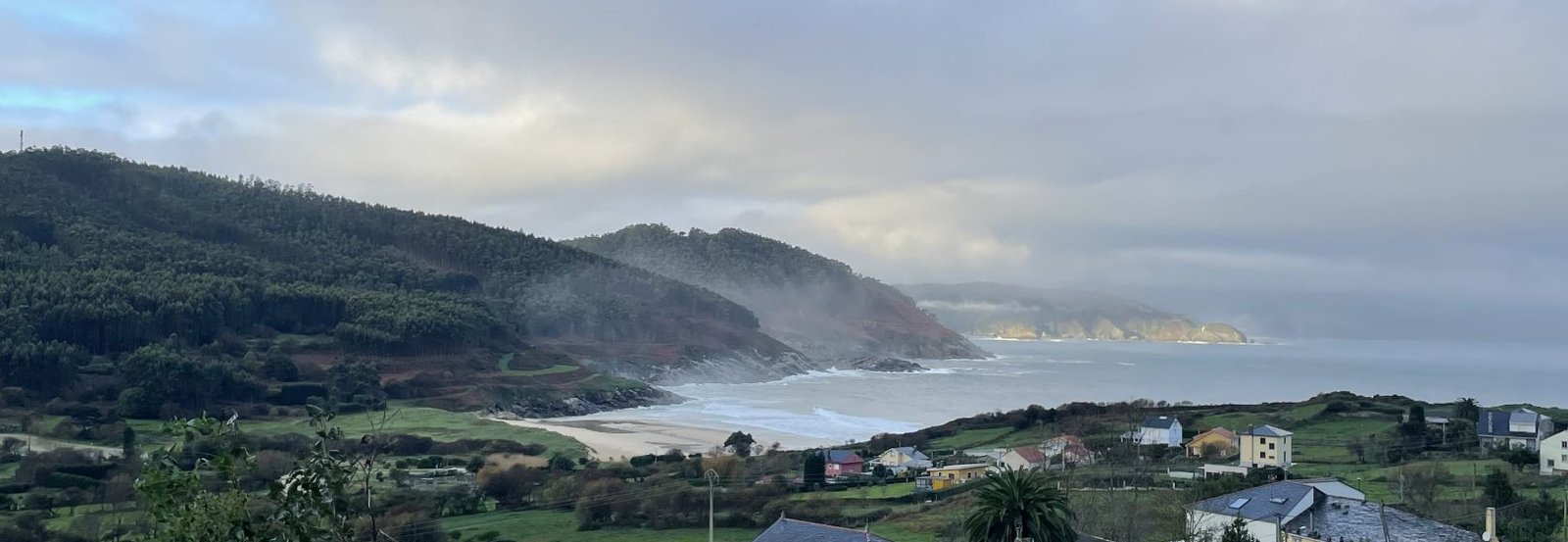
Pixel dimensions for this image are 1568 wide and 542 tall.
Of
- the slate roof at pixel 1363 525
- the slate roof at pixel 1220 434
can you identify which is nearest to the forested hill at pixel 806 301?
the slate roof at pixel 1220 434

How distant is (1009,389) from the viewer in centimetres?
9725

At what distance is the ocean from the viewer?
70.1 m

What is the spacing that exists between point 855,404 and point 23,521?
57260 millimetres

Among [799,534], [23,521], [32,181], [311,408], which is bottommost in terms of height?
[23,521]

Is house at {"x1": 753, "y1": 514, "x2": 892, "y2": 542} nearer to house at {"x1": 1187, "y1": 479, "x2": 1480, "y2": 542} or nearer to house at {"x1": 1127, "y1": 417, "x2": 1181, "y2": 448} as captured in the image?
house at {"x1": 1187, "y1": 479, "x2": 1480, "y2": 542}

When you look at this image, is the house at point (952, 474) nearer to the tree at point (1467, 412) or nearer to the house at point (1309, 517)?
the house at point (1309, 517)

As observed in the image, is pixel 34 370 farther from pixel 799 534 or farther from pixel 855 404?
pixel 799 534

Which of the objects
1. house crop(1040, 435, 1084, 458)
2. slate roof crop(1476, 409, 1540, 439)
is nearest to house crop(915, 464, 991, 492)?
house crop(1040, 435, 1084, 458)

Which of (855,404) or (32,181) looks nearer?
(855,404)

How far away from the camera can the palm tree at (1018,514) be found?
56.9 ft

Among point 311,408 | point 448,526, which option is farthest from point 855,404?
point 311,408

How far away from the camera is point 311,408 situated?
5629mm

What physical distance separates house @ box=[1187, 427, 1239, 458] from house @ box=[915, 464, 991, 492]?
30.3 ft

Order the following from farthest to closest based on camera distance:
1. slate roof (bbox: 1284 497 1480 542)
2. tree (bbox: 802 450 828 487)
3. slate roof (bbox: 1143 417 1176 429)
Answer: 1. slate roof (bbox: 1143 417 1176 429)
2. tree (bbox: 802 450 828 487)
3. slate roof (bbox: 1284 497 1480 542)
